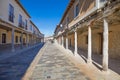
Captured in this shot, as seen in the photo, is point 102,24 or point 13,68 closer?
point 13,68

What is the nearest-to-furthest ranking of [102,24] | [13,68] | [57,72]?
[57,72] < [13,68] < [102,24]

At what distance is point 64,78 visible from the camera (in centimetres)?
553

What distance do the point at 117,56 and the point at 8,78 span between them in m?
7.42

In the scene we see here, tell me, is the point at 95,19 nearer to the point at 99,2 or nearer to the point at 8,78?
the point at 99,2

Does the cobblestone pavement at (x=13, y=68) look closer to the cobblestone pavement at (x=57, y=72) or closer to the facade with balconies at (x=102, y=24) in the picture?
the cobblestone pavement at (x=57, y=72)

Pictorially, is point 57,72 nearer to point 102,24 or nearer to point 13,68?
point 13,68

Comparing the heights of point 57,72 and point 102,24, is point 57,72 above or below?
below

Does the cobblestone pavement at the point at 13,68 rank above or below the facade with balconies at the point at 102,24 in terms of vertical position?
below

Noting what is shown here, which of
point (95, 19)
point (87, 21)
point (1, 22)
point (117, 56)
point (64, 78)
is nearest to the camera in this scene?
point (64, 78)

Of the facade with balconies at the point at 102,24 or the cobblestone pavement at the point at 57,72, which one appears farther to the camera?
the facade with balconies at the point at 102,24

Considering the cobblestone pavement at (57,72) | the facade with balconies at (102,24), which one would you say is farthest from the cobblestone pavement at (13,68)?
the facade with balconies at (102,24)

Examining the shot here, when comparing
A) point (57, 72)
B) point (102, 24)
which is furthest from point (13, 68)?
point (102, 24)

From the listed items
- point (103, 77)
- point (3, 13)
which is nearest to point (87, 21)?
point (103, 77)

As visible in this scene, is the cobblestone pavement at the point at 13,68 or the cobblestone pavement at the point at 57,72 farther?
the cobblestone pavement at the point at 13,68
